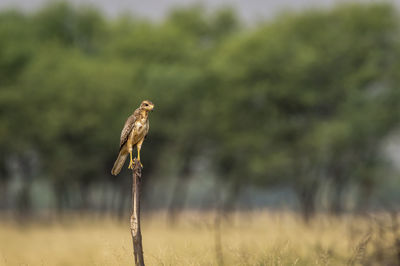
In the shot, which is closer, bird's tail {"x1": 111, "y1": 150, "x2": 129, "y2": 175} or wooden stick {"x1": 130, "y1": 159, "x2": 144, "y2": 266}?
wooden stick {"x1": 130, "y1": 159, "x2": 144, "y2": 266}

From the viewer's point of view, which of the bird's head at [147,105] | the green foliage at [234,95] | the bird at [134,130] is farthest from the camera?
the green foliage at [234,95]

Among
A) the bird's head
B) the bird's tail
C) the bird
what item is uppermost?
the bird's head

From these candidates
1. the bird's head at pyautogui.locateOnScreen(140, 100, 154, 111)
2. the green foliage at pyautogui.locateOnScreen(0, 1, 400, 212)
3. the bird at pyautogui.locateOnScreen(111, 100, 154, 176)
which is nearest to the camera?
the bird's head at pyautogui.locateOnScreen(140, 100, 154, 111)

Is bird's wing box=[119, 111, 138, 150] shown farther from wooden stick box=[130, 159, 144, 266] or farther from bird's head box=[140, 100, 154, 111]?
wooden stick box=[130, 159, 144, 266]


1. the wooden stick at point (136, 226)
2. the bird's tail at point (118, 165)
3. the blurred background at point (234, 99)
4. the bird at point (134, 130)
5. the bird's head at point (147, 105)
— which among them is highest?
the blurred background at point (234, 99)

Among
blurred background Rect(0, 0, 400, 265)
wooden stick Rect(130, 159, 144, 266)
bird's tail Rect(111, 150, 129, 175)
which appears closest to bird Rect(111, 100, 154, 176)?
bird's tail Rect(111, 150, 129, 175)

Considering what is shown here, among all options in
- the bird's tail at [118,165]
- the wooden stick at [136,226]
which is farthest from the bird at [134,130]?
the wooden stick at [136,226]

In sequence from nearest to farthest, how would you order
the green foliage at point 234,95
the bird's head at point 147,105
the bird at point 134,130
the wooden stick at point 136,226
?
the wooden stick at point 136,226, the bird's head at point 147,105, the bird at point 134,130, the green foliage at point 234,95

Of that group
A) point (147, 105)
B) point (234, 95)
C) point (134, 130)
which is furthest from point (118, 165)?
point (234, 95)

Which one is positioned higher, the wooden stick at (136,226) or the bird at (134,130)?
the bird at (134,130)

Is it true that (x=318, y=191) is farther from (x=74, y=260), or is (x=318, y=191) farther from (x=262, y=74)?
(x=74, y=260)

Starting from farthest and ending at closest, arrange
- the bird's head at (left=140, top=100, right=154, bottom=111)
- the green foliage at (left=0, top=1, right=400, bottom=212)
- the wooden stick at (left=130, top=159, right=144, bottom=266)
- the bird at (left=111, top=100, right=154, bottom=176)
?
the green foliage at (left=0, top=1, right=400, bottom=212), the bird at (left=111, top=100, right=154, bottom=176), the bird's head at (left=140, top=100, right=154, bottom=111), the wooden stick at (left=130, top=159, right=144, bottom=266)

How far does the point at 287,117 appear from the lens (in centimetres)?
4228

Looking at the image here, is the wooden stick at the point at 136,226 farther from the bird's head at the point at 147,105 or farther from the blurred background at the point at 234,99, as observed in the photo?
the blurred background at the point at 234,99
